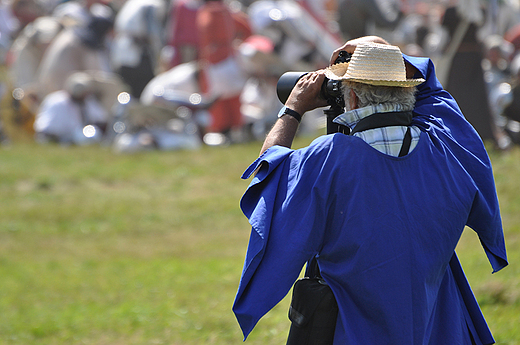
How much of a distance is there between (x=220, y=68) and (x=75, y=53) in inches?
123

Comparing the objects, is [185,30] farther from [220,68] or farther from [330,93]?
[330,93]

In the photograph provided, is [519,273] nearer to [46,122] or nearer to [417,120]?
[417,120]

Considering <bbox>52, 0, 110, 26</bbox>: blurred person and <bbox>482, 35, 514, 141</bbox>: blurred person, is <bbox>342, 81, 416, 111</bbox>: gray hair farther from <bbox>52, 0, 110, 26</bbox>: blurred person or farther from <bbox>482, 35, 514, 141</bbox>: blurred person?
<bbox>52, 0, 110, 26</bbox>: blurred person

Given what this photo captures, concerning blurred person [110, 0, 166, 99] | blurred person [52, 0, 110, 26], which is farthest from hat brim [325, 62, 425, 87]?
blurred person [52, 0, 110, 26]

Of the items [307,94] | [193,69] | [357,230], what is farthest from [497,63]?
[357,230]

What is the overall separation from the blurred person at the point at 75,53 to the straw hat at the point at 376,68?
388 inches

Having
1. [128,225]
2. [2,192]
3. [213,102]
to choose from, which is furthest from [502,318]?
[213,102]

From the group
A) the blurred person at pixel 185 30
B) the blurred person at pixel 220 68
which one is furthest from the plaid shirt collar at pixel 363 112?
the blurred person at pixel 185 30

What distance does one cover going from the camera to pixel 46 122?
9742 mm

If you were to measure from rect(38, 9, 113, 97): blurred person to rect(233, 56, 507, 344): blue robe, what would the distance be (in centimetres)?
986

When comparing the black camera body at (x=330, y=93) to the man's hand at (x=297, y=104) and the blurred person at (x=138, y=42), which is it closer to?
the man's hand at (x=297, y=104)

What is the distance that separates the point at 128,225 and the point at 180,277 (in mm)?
1598

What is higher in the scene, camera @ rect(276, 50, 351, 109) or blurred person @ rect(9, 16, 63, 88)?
camera @ rect(276, 50, 351, 109)

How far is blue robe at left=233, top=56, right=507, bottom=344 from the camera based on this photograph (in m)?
1.72
